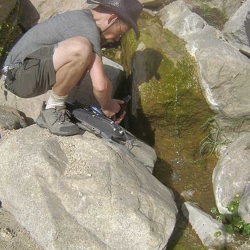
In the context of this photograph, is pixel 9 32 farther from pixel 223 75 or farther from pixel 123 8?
pixel 223 75

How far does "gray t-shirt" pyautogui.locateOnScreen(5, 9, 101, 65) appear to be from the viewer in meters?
5.02

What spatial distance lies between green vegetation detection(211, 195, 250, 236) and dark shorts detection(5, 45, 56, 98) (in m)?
2.16

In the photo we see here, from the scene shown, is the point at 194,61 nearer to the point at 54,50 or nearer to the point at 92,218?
the point at 54,50

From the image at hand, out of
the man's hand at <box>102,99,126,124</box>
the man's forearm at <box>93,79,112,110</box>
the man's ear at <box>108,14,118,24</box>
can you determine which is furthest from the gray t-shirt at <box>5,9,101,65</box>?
the man's hand at <box>102,99,126,124</box>

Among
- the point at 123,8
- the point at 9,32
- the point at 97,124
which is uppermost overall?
the point at 123,8

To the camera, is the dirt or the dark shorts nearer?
the dirt

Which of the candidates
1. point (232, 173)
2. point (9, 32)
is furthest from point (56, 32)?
point (232, 173)

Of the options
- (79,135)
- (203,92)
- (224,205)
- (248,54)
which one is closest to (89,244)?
(79,135)

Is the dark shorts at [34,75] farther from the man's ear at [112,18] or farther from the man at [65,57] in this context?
the man's ear at [112,18]

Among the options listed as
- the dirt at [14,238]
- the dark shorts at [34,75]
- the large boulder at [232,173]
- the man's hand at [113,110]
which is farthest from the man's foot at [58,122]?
the large boulder at [232,173]

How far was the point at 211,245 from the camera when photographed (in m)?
4.95

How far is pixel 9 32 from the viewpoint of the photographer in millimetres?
6992

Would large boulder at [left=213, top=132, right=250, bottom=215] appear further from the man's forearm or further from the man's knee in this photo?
the man's knee

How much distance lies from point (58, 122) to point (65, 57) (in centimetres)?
62
